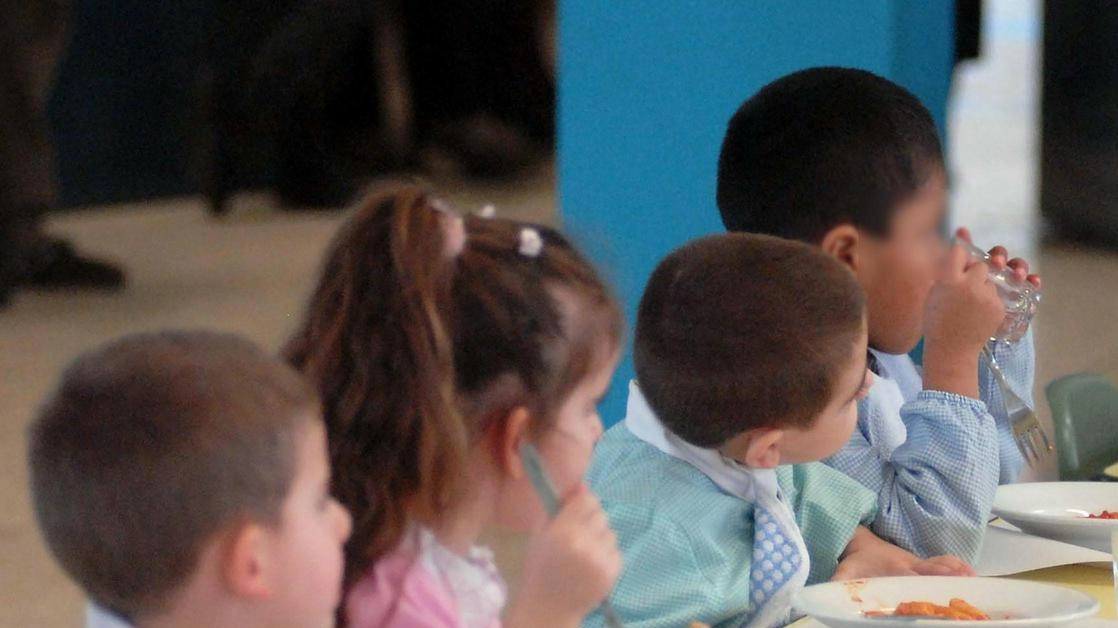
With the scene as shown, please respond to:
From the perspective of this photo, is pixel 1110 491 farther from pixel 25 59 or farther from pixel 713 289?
pixel 25 59

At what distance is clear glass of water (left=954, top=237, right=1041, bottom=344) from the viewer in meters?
1.79

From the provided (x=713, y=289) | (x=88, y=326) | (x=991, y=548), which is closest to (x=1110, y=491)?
(x=991, y=548)

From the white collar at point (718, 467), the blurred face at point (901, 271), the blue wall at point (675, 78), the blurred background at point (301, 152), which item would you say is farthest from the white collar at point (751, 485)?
the blurred background at point (301, 152)

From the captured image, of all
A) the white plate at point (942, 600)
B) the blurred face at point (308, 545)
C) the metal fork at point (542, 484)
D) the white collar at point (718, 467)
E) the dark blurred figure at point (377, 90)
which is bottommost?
the dark blurred figure at point (377, 90)

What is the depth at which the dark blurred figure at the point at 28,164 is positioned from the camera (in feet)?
19.2

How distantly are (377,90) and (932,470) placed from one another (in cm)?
597

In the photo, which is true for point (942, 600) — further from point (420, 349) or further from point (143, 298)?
point (143, 298)

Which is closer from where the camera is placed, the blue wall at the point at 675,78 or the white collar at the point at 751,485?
the white collar at the point at 751,485

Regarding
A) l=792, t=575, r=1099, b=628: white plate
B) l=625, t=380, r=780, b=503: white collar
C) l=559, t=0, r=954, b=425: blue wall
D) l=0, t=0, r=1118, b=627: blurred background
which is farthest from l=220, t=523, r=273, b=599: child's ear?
l=0, t=0, r=1118, b=627: blurred background

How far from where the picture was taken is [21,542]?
338cm

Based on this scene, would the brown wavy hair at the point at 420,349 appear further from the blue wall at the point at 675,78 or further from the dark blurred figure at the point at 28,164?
the dark blurred figure at the point at 28,164

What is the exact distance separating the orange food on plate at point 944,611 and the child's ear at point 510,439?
1.15 feet

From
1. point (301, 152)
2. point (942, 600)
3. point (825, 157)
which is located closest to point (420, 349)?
point (942, 600)

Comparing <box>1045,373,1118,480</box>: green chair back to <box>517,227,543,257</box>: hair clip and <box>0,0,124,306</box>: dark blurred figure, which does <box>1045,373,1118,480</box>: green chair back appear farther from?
<box>0,0,124,306</box>: dark blurred figure
